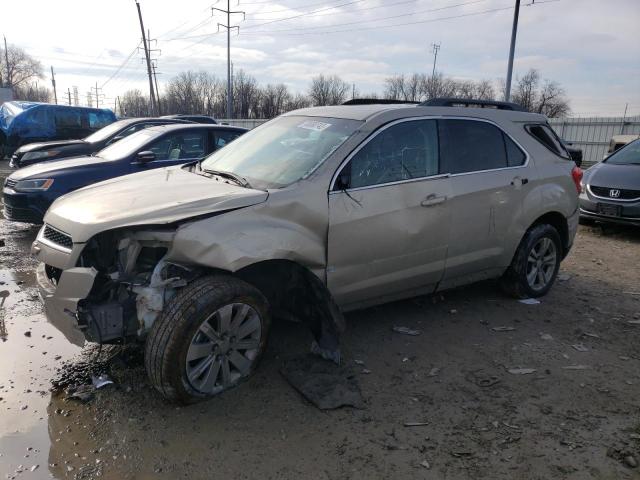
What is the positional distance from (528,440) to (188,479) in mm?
1945

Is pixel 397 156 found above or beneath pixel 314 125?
beneath

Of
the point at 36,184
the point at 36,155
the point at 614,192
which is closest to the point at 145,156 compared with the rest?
the point at 36,184

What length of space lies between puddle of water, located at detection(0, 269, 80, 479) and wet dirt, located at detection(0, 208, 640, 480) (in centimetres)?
1

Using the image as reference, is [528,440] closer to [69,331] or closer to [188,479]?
[188,479]

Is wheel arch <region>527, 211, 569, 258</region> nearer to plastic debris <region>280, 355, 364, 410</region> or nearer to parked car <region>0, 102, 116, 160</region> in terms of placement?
plastic debris <region>280, 355, 364, 410</region>

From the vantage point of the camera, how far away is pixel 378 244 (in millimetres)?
3736

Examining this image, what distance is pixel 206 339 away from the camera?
3145mm

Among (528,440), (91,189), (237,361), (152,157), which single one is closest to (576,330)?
(528,440)

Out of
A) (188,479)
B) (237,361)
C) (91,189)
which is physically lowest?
(188,479)

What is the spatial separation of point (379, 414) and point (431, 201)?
1709 mm

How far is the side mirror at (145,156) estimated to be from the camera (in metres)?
6.89

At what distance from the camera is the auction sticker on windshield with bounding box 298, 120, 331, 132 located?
13.2 ft

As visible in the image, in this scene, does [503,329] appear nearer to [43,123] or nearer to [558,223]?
[558,223]

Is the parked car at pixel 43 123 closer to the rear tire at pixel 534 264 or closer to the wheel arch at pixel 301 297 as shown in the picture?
the wheel arch at pixel 301 297
